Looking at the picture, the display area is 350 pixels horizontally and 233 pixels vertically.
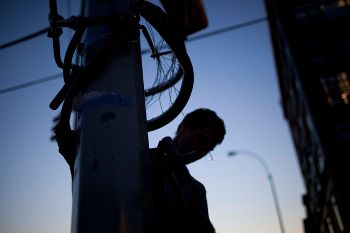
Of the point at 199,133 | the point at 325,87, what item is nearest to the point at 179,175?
the point at 199,133

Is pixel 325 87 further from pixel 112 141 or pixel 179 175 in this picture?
pixel 112 141

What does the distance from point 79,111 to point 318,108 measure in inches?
458

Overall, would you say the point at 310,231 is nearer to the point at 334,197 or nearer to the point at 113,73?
the point at 334,197

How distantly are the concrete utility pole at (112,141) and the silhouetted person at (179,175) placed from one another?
152 millimetres

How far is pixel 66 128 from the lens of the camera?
1553mm

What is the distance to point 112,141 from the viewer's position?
1.31 meters

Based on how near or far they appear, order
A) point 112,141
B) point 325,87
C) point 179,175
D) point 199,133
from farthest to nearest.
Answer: point 325,87
point 199,133
point 179,175
point 112,141

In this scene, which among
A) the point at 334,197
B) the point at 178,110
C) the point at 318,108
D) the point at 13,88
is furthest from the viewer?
the point at 318,108

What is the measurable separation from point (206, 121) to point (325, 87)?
38.6 ft

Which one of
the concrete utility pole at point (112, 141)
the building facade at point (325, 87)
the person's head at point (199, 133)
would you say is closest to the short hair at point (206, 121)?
the person's head at point (199, 133)

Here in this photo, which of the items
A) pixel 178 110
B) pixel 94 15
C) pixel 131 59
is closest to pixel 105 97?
pixel 131 59

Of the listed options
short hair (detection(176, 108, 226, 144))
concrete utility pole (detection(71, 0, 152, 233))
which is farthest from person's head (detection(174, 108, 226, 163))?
concrete utility pole (detection(71, 0, 152, 233))

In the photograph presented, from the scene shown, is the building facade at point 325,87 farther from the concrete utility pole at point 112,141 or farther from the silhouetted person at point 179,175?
the concrete utility pole at point 112,141

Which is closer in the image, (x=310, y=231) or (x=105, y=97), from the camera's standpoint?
(x=105, y=97)
